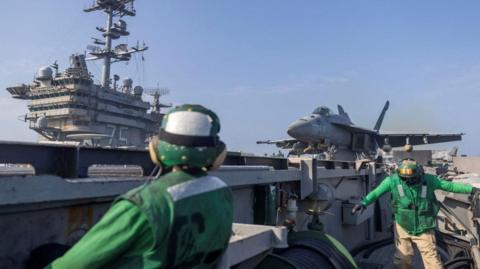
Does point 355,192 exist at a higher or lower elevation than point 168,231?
lower

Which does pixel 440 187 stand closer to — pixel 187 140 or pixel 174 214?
pixel 187 140

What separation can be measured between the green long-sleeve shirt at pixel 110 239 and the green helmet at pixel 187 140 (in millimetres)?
350

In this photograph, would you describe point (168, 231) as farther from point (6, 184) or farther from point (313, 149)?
point (313, 149)

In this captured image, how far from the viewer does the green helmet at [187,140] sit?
1.88 metres

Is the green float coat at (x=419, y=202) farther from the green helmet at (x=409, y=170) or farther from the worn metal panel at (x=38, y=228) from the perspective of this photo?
the worn metal panel at (x=38, y=228)

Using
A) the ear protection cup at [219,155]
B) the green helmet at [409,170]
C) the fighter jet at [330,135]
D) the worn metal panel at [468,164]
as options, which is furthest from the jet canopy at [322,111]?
the ear protection cup at [219,155]

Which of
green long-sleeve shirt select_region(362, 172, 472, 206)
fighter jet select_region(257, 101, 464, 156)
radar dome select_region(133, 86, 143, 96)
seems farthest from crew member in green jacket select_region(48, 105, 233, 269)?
radar dome select_region(133, 86, 143, 96)

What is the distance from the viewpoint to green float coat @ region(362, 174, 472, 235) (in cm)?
669

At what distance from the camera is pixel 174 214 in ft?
5.65

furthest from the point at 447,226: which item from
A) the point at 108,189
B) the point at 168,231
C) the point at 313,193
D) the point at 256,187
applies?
the point at 168,231

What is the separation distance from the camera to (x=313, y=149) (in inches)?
936

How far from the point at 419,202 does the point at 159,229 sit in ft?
20.1

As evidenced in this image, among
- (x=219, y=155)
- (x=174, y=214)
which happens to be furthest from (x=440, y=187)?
(x=174, y=214)

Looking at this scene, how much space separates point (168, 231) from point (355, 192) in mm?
10309
